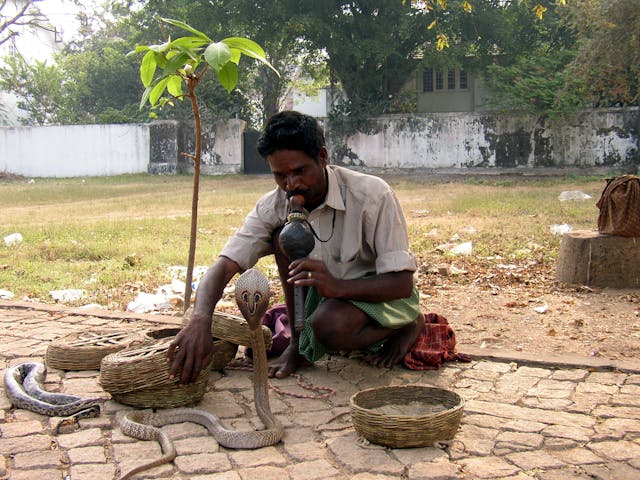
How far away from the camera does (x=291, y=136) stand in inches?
124

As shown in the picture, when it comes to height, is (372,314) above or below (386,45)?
below

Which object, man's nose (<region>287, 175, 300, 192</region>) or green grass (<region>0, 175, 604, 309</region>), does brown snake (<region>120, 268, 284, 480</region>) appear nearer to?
man's nose (<region>287, 175, 300, 192</region>)

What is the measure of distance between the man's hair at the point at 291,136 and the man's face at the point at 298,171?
2 centimetres

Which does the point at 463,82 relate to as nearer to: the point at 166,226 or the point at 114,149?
the point at 114,149

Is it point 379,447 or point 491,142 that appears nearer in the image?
point 379,447

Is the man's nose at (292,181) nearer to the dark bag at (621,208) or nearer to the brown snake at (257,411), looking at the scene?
the brown snake at (257,411)

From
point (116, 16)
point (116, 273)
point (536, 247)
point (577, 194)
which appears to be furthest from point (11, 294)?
point (116, 16)

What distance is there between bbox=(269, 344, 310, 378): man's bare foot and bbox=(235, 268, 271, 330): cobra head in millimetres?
1017

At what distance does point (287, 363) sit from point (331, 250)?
25.1 inches

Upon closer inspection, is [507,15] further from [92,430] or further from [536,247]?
[92,430]

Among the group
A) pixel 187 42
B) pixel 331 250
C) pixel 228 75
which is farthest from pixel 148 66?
pixel 331 250

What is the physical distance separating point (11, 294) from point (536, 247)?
16.0 ft

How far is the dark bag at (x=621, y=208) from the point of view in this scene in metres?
5.70

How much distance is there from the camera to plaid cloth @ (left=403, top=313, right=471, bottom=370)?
3754 millimetres
